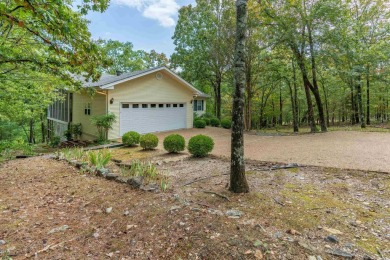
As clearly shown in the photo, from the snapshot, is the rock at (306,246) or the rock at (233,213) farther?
the rock at (233,213)

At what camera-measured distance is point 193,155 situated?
769cm

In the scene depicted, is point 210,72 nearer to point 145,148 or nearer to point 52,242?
point 145,148

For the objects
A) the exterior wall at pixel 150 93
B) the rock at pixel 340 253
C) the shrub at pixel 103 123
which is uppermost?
the exterior wall at pixel 150 93

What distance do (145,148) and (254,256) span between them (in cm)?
745

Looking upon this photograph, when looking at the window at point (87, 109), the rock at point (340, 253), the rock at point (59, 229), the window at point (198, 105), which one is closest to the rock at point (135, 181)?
the rock at point (59, 229)

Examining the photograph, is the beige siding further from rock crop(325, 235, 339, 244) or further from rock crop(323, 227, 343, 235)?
rock crop(325, 235, 339, 244)

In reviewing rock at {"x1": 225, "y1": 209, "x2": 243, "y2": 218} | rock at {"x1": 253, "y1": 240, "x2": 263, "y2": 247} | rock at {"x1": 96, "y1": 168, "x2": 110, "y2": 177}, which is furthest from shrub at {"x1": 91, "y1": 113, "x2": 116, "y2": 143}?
rock at {"x1": 253, "y1": 240, "x2": 263, "y2": 247}

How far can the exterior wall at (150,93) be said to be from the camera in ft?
40.1

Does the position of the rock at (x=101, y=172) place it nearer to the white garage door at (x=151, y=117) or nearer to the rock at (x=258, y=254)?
the rock at (x=258, y=254)

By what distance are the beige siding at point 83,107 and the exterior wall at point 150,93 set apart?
0.74 m

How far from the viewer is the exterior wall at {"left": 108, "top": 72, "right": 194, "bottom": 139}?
12.2 m

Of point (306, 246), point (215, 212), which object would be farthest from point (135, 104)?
point (306, 246)

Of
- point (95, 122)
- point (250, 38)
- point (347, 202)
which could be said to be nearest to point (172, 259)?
point (347, 202)

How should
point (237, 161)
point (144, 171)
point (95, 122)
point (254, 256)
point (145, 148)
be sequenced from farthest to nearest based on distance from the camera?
point (95, 122), point (145, 148), point (144, 171), point (237, 161), point (254, 256)
